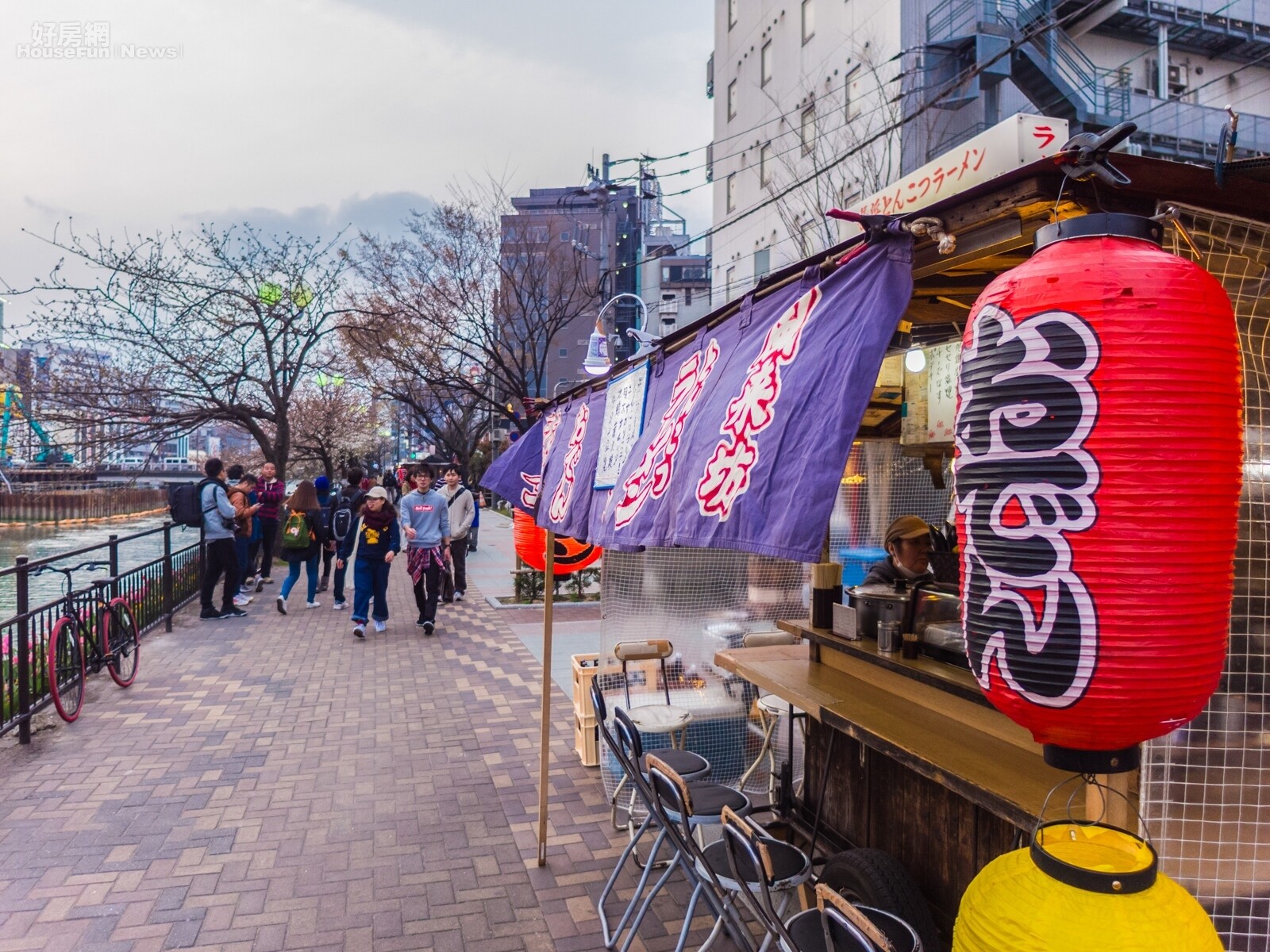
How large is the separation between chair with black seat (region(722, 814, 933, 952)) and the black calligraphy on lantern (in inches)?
44.4

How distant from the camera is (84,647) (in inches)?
309

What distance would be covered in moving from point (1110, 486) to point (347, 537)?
39.2 feet

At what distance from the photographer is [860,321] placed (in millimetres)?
2209

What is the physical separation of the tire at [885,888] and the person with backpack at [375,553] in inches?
322

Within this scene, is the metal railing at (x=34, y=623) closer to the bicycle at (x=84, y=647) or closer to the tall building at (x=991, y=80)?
the bicycle at (x=84, y=647)

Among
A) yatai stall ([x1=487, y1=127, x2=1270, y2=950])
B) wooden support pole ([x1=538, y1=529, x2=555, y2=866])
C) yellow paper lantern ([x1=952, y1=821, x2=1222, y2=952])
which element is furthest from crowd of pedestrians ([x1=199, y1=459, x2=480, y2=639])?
yellow paper lantern ([x1=952, y1=821, x2=1222, y2=952])

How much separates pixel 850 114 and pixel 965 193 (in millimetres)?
16790

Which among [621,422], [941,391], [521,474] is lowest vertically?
[521,474]

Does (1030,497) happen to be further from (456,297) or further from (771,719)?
(456,297)

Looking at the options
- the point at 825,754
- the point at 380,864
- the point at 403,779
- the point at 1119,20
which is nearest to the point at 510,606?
the point at 403,779

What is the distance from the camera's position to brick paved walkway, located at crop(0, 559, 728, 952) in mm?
4180

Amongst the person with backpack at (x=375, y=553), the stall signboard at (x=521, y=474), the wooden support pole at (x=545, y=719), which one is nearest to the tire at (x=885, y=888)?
the wooden support pole at (x=545, y=719)

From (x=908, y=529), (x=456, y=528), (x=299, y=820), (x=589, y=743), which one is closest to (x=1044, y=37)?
(x=908, y=529)

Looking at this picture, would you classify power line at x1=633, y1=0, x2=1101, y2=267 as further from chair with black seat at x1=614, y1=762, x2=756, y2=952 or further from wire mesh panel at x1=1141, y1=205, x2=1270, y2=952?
chair with black seat at x1=614, y1=762, x2=756, y2=952
